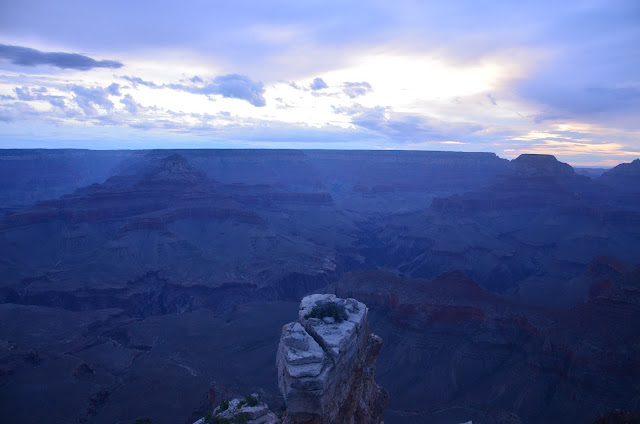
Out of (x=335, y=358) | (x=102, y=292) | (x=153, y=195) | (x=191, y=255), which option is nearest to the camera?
(x=335, y=358)

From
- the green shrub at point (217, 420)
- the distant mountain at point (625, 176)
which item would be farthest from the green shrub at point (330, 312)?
the distant mountain at point (625, 176)

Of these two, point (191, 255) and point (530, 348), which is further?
point (191, 255)

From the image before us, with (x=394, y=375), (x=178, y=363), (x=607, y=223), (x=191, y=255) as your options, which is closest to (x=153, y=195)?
(x=191, y=255)

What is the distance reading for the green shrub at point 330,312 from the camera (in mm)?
18844

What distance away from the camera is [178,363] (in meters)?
41.5

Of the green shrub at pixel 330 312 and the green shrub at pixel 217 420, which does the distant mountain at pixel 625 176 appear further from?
the green shrub at pixel 217 420

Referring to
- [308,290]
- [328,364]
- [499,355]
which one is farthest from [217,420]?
[308,290]

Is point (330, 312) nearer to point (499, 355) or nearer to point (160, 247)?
point (499, 355)

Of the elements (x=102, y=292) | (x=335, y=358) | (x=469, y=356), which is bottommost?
(x=102, y=292)

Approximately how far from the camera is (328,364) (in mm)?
15758

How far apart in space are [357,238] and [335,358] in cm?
8976

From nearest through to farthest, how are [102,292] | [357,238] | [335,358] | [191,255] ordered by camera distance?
1. [335,358]
2. [102,292]
3. [191,255]
4. [357,238]

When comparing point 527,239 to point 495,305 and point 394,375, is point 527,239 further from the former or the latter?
point 394,375

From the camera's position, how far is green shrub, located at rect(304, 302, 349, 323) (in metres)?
18.8
